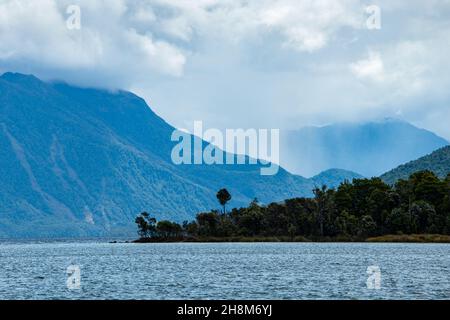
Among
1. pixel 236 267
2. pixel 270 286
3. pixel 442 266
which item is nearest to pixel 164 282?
pixel 270 286

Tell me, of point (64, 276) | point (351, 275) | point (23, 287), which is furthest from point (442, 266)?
point (23, 287)

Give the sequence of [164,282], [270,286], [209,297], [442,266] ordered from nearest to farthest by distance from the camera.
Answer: [209,297] < [270,286] < [164,282] < [442,266]

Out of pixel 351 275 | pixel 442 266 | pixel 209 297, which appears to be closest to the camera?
pixel 209 297

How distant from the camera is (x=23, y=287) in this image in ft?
318

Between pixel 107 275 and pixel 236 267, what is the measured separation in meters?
25.9

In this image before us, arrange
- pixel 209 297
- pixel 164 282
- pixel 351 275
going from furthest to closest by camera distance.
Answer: pixel 351 275 < pixel 164 282 < pixel 209 297
